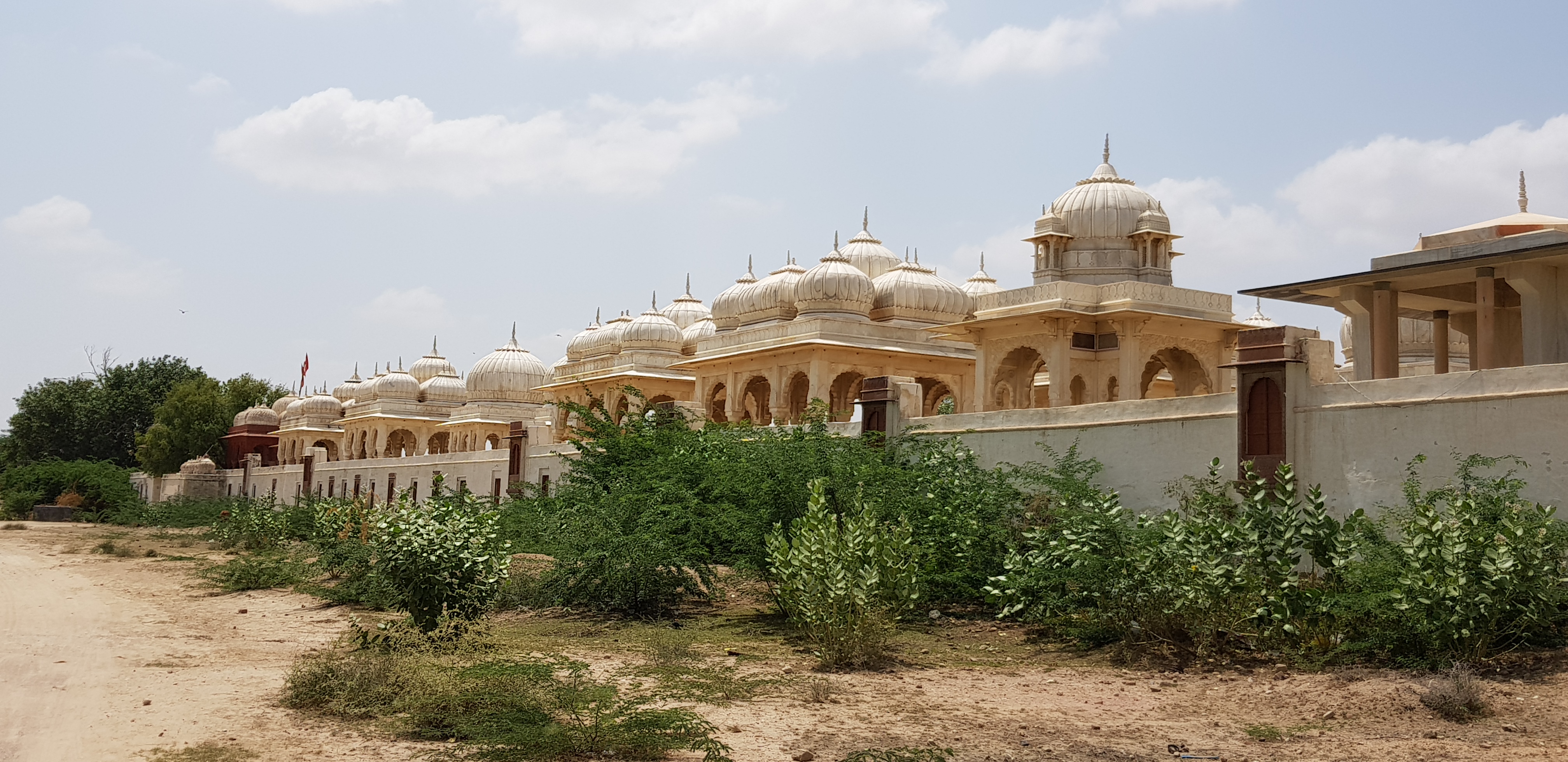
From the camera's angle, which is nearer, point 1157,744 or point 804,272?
point 1157,744

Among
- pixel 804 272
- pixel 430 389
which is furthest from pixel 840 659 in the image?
pixel 430 389

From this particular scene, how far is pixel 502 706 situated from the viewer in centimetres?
834

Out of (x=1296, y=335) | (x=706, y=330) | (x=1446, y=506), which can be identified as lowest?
(x=1446, y=506)

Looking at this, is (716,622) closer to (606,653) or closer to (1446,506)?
(606,653)

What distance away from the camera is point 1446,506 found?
445 inches

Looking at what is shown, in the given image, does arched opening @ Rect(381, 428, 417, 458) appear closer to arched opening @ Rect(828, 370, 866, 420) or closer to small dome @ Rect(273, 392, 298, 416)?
small dome @ Rect(273, 392, 298, 416)

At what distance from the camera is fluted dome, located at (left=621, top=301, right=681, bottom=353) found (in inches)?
1684

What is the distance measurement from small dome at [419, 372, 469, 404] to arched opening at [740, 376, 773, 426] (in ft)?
84.2

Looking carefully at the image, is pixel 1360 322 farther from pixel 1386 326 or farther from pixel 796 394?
pixel 796 394

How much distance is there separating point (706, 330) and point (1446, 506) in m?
33.2

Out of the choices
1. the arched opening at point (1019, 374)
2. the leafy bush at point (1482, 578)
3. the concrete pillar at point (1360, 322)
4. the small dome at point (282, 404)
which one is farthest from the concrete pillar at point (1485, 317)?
the small dome at point (282, 404)

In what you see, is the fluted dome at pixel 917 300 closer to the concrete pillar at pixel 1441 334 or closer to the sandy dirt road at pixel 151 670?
the concrete pillar at pixel 1441 334

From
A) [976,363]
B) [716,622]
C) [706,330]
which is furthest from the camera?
[706,330]

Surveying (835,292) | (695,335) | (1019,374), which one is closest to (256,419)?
(695,335)
